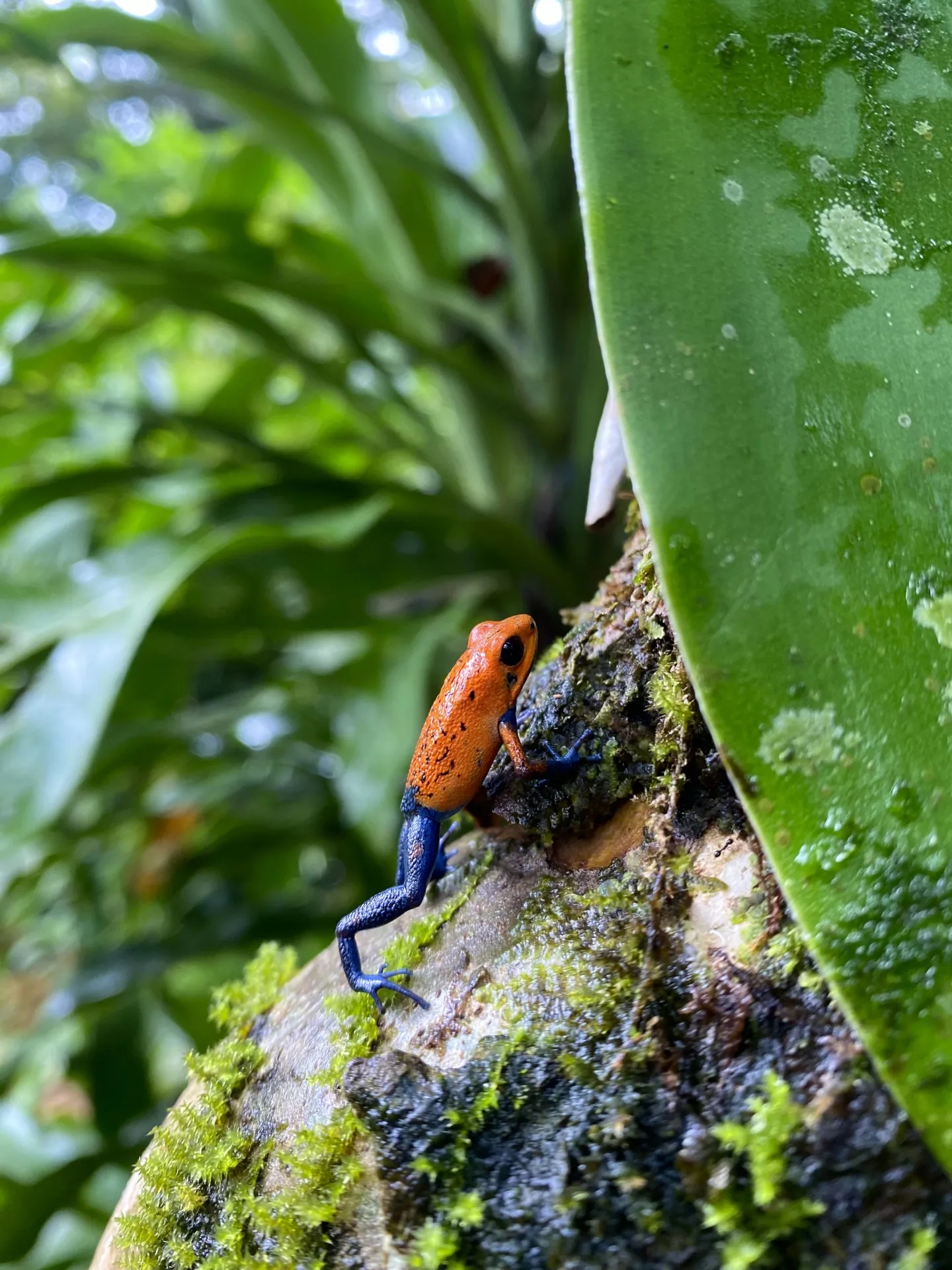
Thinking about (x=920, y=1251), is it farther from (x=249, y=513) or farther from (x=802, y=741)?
(x=249, y=513)

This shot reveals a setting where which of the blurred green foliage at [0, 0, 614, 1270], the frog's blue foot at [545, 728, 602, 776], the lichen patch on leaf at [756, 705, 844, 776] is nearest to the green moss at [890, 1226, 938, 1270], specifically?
the lichen patch on leaf at [756, 705, 844, 776]

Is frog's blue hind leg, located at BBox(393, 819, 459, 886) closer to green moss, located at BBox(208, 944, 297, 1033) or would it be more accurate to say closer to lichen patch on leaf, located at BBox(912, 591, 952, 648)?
green moss, located at BBox(208, 944, 297, 1033)

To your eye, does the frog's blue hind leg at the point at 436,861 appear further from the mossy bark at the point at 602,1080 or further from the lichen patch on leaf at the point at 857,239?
the lichen patch on leaf at the point at 857,239

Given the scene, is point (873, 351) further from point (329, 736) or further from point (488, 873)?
point (329, 736)

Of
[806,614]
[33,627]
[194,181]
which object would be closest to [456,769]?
[806,614]

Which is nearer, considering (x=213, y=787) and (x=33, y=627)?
(x=33, y=627)
